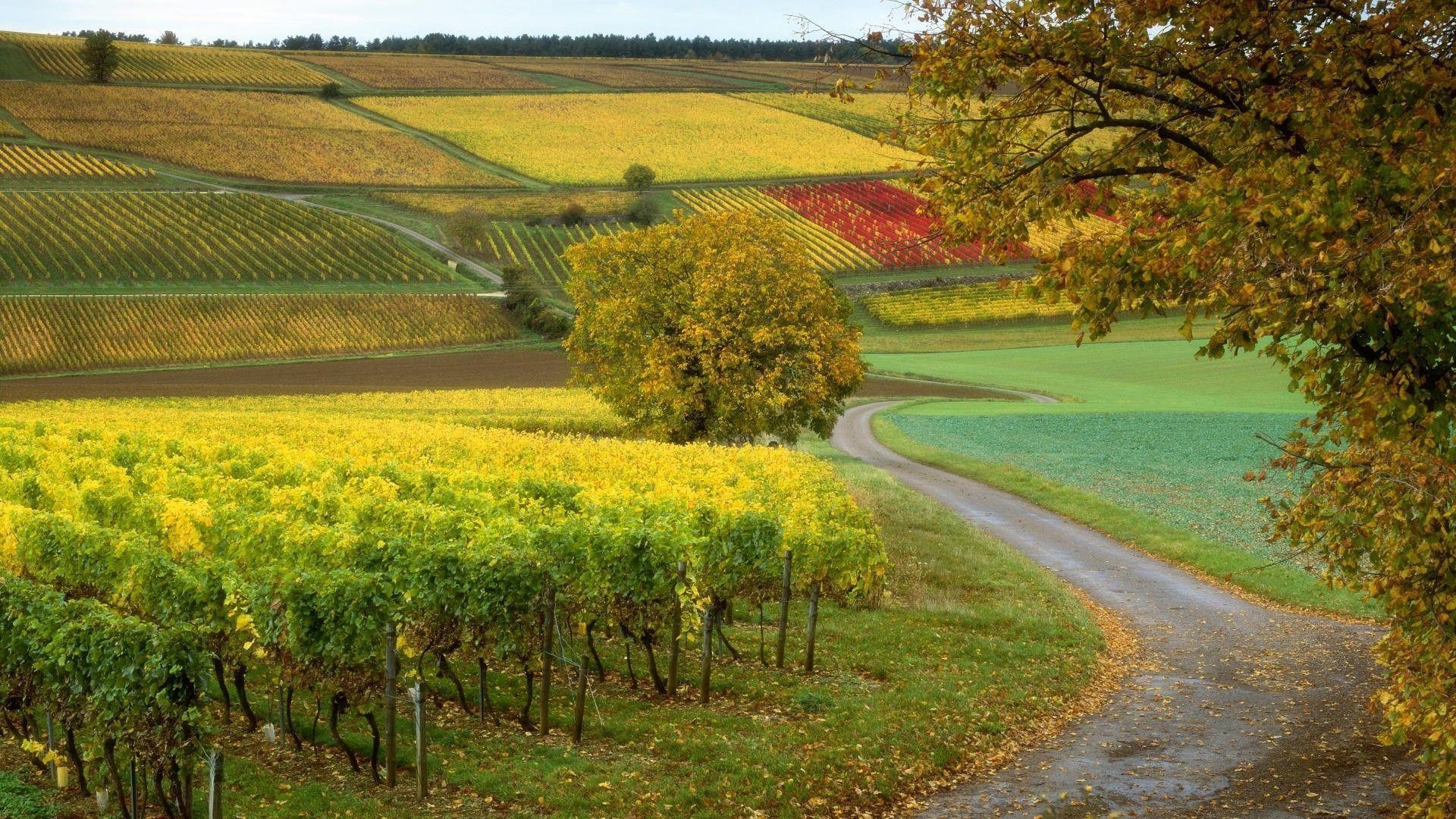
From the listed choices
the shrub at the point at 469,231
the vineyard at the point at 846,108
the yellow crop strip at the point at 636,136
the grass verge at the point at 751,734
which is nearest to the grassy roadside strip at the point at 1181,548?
the grass verge at the point at 751,734

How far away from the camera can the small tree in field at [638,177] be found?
5064 inches

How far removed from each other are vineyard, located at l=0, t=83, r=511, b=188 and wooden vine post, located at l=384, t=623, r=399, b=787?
11984 cm

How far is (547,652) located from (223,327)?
7609 centimetres

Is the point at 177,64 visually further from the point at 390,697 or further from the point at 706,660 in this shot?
the point at 390,697

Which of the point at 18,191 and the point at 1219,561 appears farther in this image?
the point at 18,191

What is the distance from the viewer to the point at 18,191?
347 ft

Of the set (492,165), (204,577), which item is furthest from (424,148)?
(204,577)

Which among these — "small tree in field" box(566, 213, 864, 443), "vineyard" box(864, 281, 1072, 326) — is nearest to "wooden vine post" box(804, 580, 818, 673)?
"small tree in field" box(566, 213, 864, 443)

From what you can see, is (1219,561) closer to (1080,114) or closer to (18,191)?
(1080,114)

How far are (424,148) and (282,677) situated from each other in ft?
435

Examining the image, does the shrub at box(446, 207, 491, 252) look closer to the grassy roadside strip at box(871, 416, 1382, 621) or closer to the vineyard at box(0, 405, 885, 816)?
the grassy roadside strip at box(871, 416, 1382, 621)

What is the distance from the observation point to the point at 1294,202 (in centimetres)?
915

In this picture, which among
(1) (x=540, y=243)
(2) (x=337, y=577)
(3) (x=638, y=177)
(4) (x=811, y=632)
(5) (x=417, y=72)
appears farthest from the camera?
(5) (x=417, y=72)

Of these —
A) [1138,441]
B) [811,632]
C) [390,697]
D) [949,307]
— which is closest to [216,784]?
[390,697]
